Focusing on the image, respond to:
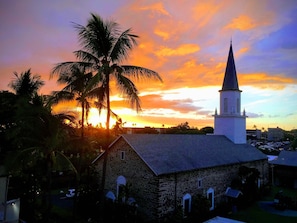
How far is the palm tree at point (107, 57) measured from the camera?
15.4m

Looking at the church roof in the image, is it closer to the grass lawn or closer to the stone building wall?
the stone building wall

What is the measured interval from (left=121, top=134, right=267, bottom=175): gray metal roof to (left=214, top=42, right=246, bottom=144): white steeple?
10.0ft

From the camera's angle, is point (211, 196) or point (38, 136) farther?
point (211, 196)

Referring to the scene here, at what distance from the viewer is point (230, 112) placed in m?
37.1

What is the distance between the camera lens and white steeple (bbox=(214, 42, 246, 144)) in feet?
120

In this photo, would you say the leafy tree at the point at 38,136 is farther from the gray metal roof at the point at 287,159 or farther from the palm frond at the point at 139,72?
the gray metal roof at the point at 287,159

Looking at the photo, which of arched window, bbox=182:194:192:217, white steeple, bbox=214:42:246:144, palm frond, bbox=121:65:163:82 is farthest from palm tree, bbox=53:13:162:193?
white steeple, bbox=214:42:246:144

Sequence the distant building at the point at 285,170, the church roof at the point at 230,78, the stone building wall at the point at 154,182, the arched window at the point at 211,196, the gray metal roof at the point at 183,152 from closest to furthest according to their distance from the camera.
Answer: the stone building wall at the point at 154,182
the gray metal roof at the point at 183,152
the arched window at the point at 211,196
the distant building at the point at 285,170
the church roof at the point at 230,78

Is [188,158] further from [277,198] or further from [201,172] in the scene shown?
[277,198]

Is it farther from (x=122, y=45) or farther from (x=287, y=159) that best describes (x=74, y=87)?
(x=287, y=159)

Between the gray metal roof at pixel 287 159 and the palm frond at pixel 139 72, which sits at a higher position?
the palm frond at pixel 139 72

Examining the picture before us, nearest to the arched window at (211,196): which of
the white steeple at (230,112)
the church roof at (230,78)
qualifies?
the white steeple at (230,112)

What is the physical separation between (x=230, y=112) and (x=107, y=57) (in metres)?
25.7

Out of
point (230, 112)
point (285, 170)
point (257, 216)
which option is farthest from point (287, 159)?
point (257, 216)
